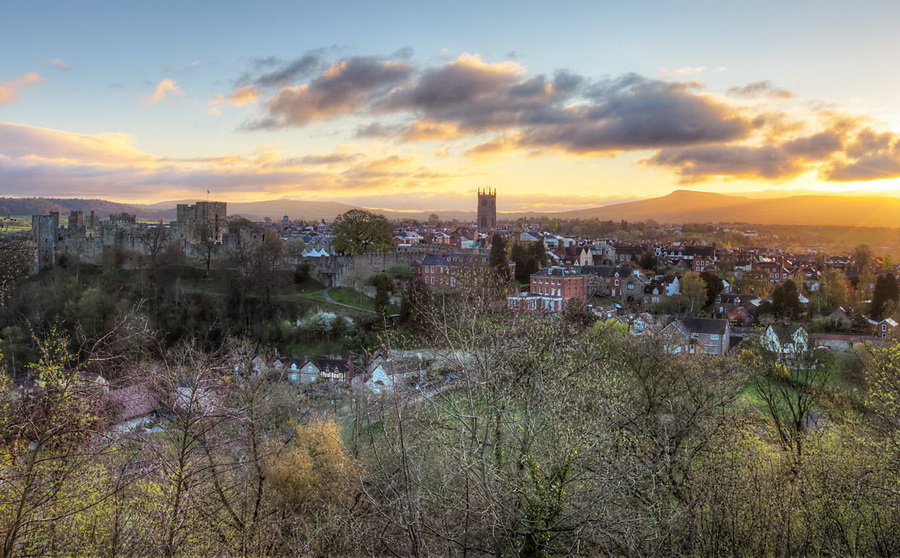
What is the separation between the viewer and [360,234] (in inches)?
1599

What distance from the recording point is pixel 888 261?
48.9 m

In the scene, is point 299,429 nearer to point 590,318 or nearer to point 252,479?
point 252,479

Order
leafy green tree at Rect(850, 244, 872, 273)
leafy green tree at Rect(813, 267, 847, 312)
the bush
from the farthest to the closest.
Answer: leafy green tree at Rect(850, 244, 872, 273)
leafy green tree at Rect(813, 267, 847, 312)
the bush

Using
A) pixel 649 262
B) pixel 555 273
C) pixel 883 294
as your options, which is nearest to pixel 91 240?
pixel 555 273

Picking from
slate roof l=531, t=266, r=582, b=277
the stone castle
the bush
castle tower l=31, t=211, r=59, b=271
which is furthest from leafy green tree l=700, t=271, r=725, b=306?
castle tower l=31, t=211, r=59, b=271

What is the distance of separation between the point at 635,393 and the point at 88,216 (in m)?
42.0

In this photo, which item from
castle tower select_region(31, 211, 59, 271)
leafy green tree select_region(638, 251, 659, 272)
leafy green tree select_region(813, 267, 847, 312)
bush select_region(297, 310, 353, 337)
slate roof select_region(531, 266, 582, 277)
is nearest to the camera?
bush select_region(297, 310, 353, 337)

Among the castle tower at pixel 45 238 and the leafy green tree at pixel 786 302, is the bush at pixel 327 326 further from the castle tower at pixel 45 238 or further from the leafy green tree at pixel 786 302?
the leafy green tree at pixel 786 302

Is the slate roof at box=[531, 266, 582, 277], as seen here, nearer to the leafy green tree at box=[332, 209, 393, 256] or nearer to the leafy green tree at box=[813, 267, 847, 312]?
the leafy green tree at box=[332, 209, 393, 256]

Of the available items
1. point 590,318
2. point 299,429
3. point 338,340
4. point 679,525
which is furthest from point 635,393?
point 338,340

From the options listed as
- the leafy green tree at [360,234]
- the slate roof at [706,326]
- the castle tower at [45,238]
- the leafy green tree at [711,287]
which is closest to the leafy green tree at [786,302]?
the leafy green tree at [711,287]

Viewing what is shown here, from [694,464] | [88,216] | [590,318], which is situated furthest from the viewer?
[88,216]

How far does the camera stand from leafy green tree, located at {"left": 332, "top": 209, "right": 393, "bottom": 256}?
4059 cm

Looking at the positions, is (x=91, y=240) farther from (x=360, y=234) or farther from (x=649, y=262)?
(x=649, y=262)
